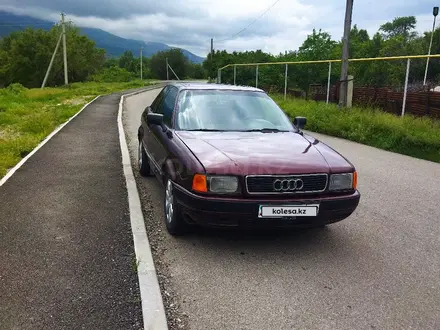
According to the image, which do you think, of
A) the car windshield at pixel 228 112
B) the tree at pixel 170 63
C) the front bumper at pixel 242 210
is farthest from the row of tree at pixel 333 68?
the tree at pixel 170 63

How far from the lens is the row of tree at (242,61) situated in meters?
17.2

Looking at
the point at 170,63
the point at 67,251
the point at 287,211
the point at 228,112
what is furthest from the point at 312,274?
the point at 170,63

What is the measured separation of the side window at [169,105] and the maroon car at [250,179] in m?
0.43

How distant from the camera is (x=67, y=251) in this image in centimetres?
395

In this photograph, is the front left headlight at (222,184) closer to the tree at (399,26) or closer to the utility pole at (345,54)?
the utility pole at (345,54)

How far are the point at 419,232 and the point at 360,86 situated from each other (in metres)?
12.1

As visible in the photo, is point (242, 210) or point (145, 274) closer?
point (145, 274)

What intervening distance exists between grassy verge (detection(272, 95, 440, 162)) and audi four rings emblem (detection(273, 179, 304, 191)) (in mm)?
6576

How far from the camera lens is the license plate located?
3740 mm

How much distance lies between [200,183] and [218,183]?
16cm

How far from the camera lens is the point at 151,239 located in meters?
4.34

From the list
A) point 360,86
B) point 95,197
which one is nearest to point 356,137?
point 360,86

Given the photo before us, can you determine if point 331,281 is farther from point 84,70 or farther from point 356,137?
point 84,70

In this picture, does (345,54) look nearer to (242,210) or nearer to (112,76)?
(242,210)
